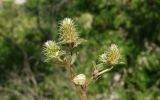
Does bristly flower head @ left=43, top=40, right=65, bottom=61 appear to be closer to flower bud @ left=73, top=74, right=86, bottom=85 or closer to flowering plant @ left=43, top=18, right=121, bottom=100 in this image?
flowering plant @ left=43, top=18, right=121, bottom=100

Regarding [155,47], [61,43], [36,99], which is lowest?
[61,43]

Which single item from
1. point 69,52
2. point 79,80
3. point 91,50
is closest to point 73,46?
point 69,52

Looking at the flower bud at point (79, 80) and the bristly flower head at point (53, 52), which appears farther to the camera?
the bristly flower head at point (53, 52)

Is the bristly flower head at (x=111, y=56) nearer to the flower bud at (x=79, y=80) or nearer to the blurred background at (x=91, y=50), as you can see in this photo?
the flower bud at (x=79, y=80)

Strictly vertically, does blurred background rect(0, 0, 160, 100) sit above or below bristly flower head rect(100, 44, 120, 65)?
above

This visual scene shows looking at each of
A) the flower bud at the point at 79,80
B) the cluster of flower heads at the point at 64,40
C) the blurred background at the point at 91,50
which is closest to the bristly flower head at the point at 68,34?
the cluster of flower heads at the point at 64,40

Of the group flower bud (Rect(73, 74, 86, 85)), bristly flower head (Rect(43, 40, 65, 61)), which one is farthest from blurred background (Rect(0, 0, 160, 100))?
flower bud (Rect(73, 74, 86, 85))

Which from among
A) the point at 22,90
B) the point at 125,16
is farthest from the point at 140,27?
the point at 22,90

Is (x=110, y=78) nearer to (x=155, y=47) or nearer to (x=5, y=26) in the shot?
(x=155, y=47)
